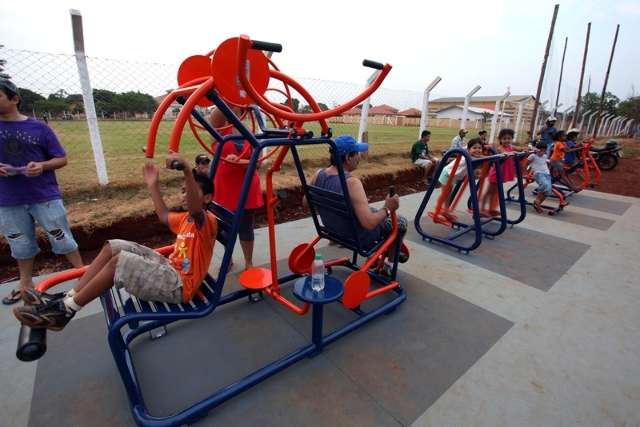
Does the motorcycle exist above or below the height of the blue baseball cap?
below

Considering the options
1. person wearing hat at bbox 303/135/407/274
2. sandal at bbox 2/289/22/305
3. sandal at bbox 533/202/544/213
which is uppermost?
person wearing hat at bbox 303/135/407/274

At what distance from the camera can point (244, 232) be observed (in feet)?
9.37

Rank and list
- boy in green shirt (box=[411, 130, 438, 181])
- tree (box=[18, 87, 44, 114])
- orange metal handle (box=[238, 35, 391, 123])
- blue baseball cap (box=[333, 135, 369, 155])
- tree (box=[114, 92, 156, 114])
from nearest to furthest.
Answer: orange metal handle (box=[238, 35, 391, 123])
blue baseball cap (box=[333, 135, 369, 155])
tree (box=[18, 87, 44, 114])
tree (box=[114, 92, 156, 114])
boy in green shirt (box=[411, 130, 438, 181])

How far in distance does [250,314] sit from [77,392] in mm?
1061

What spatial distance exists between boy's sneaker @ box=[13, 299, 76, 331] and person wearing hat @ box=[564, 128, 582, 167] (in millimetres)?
8248

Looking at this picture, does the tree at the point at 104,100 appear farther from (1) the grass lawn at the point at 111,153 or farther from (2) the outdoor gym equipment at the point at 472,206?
(2) the outdoor gym equipment at the point at 472,206

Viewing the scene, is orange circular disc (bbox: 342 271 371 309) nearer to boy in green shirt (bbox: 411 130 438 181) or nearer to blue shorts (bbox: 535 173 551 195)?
blue shorts (bbox: 535 173 551 195)

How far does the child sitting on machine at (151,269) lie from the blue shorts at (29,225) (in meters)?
1.01

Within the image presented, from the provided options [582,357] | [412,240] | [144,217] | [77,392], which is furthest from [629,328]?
[144,217]

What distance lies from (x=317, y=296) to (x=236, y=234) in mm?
610

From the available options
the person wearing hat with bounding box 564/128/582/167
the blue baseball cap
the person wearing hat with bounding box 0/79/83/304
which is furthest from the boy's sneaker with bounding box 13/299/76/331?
the person wearing hat with bounding box 564/128/582/167

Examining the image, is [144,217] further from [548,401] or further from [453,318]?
[548,401]

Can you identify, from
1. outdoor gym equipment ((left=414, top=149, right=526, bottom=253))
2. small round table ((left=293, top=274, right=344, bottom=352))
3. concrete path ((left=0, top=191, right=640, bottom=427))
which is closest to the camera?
concrete path ((left=0, top=191, right=640, bottom=427))

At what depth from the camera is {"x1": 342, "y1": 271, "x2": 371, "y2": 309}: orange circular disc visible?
6.83 feet
